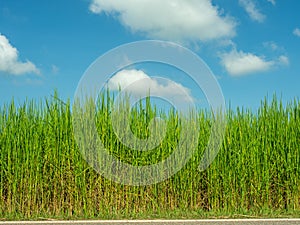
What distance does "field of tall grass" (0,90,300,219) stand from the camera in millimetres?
7891

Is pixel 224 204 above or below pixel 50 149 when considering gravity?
below

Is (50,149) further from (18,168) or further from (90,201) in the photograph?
(90,201)

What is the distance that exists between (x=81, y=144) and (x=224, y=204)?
274 cm

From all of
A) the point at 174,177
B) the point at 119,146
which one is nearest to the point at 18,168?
the point at 119,146

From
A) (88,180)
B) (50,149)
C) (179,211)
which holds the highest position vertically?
(50,149)

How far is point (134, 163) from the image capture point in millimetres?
8047

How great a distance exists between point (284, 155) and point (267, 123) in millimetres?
678

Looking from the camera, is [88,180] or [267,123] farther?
[267,123]

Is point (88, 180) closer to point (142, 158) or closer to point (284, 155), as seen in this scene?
point (142, 158)

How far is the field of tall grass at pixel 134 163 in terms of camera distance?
311 inches

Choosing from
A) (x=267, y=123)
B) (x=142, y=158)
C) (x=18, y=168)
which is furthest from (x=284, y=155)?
(x=18, y=168)

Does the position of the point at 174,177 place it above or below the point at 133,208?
above

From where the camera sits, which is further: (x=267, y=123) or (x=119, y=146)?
(x=267, y=123)

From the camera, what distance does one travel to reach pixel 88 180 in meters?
7.95
